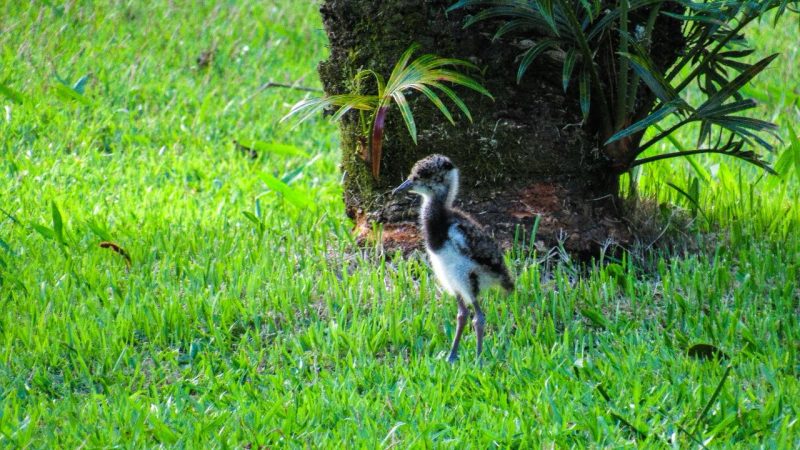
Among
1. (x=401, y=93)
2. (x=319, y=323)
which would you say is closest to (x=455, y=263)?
(x=319, y=323)

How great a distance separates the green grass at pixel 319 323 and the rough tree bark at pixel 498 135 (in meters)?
0.27

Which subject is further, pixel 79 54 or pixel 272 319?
pixel 79 54

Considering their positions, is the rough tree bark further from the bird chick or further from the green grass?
the bird chick

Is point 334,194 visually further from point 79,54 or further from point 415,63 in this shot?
point 79,54

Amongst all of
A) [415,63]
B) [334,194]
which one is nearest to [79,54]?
[334,194]

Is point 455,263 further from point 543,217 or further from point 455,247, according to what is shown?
point 543,217

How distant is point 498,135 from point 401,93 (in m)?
0.68

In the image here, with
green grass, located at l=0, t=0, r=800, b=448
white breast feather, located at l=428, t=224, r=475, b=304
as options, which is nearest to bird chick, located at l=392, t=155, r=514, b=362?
white breast feather, located at l=428, t=224, r=475, b=304

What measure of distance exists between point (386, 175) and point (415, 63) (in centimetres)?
82

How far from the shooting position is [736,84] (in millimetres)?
5641

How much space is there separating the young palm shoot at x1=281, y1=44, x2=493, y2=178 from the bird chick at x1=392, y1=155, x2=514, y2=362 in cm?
24

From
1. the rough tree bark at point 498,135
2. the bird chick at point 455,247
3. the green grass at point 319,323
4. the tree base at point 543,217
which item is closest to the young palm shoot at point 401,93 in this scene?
the rough tree bark at point 498,135

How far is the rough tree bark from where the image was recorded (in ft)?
19.5

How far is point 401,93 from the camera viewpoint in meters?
5.66
